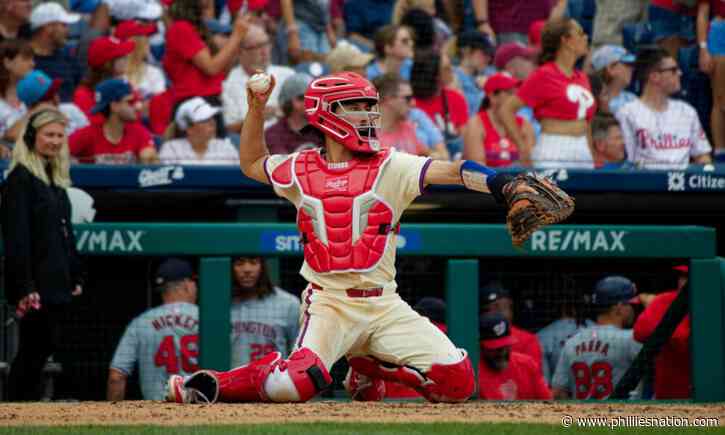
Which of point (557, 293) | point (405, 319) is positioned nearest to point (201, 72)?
point (557, 293)

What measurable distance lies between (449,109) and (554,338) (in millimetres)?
2559

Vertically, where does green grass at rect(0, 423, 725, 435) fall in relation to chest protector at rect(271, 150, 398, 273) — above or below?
below

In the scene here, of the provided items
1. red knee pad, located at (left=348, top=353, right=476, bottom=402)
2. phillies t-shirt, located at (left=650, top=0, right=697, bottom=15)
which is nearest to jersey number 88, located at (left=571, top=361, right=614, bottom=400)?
red knee pad, located at (left=348, top=353, right=476, bottom=402)

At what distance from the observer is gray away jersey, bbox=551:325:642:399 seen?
709cm

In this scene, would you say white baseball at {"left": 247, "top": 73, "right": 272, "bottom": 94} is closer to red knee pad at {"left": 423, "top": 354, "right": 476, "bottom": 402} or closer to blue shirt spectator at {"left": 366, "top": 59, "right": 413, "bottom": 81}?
red knee pad at {"left": 423, "top": 354, "right": 476, "bottom": 402}

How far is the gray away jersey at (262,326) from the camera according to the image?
7.08 meters

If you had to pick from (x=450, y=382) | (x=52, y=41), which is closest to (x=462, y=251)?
(x=450, y=382)

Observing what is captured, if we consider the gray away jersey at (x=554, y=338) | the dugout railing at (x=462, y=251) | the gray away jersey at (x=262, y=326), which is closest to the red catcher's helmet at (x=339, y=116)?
the dugout railing at (x=462, y=251)

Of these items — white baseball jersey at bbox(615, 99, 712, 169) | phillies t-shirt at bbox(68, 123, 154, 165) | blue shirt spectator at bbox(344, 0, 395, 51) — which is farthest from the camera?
blue shirt spectator at bbox(344, 0, 395, 51)

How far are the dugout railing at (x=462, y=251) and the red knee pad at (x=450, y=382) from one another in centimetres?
105

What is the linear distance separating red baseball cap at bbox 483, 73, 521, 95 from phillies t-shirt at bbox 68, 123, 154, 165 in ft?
7.77

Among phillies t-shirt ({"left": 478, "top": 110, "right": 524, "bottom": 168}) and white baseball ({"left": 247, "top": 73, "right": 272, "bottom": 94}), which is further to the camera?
phillies t-shirt ({"left": 478, "top": 110, "right": 524, "bottom": 168})

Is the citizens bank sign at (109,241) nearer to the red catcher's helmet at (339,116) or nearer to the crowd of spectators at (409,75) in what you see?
the crowd of spectators at (409,75)

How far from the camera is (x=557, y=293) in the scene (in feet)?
23.6
